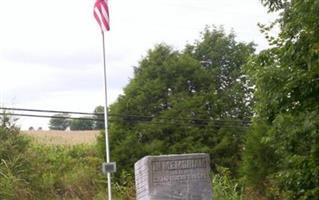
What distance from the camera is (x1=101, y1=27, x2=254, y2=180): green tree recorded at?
1132 inches

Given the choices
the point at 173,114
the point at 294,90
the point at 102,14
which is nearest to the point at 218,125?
the point at 173,114

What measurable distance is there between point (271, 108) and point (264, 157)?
8.86 m

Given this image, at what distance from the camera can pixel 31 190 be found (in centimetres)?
2309

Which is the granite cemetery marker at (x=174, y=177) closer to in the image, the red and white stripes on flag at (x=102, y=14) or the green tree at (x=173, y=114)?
the red and white stripes on flag at (x=102, y=14)

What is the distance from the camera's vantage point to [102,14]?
17.2m

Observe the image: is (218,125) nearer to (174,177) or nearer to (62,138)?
(62,138)

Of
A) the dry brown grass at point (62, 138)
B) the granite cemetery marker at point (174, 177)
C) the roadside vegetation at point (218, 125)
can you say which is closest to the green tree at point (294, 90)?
the roadside vegetation at point (218, 125)

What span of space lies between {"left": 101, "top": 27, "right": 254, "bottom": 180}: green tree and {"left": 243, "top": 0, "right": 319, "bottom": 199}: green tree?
1394 centimetres

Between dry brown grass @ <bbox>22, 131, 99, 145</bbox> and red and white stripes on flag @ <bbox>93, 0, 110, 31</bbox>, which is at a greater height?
red and white stripes on flag @ <bbox>93, 0, 110, 31</bbox>

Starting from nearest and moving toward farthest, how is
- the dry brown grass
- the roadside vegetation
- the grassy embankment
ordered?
the roadside vegetation < the grassy embankment < the dry brown grass

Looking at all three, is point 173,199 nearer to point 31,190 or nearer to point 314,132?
point 314,132

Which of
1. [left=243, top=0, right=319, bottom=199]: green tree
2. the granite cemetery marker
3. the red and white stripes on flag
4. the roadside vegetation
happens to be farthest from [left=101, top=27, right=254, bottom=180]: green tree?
the granite cemetery marker

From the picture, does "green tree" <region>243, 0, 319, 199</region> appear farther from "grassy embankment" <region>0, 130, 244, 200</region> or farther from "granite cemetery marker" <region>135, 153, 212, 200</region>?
"grassy embankment" <region>0, 130, 244, 200</region>

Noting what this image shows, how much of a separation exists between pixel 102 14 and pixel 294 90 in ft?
18.7
